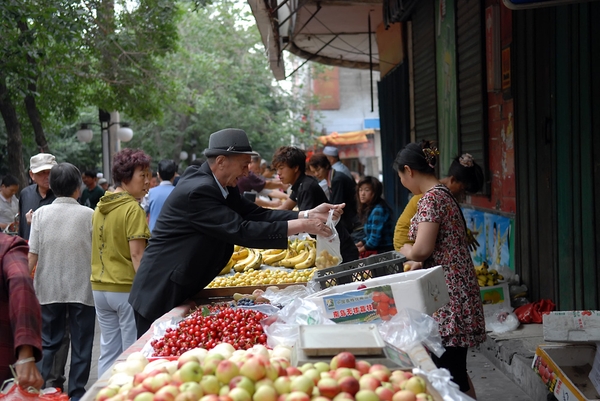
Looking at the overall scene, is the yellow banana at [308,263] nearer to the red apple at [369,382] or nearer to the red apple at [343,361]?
the red apple at [343,361]

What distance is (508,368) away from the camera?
6.45 metres

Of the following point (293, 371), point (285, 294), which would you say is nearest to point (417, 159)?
point (285, 294)

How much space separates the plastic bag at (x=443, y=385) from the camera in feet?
9.55

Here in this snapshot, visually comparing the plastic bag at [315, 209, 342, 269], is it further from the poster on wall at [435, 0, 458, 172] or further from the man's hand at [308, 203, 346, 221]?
the poster on wall at [435, 0, 458, 172]

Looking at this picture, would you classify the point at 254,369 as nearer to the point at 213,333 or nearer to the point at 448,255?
the point at 213,333

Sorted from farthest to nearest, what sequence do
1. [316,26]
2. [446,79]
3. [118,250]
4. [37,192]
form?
[316,26] < [446,79] < [37,192] < [118,250]

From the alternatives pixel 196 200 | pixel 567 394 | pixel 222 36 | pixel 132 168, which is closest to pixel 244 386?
pixel 196 200

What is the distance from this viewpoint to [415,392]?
278cm

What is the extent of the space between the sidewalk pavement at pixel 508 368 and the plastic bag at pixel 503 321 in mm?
73

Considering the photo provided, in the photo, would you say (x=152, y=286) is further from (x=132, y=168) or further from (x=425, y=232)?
(x=425, y=232)

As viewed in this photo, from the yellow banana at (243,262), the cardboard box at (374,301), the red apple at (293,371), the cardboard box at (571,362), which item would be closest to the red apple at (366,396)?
the red apple at (293,371)

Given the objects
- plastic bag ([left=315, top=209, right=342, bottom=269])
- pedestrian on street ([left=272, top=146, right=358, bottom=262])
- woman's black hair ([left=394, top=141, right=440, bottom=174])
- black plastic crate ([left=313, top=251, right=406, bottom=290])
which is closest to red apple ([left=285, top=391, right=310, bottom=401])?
black plastic crate ([left=313, top=251, right=406, bottom=290])

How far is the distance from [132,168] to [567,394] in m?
3.51

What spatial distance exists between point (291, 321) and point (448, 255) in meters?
1.24
